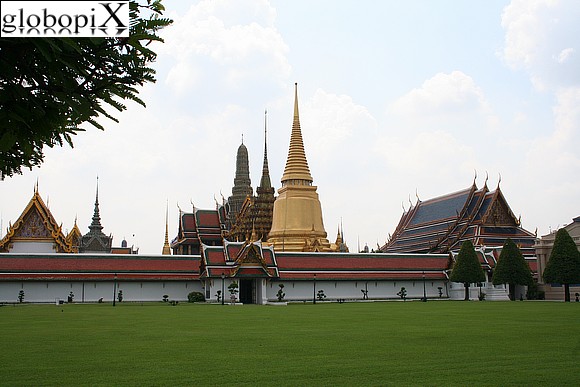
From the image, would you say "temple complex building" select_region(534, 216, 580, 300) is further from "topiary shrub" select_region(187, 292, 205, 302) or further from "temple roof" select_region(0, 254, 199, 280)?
"temple roof" select_region(0, 254, 199, 280)

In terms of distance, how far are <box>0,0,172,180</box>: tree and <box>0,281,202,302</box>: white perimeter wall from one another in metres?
41.0

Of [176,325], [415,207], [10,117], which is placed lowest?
[176,325]

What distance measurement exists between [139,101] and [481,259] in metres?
48.5

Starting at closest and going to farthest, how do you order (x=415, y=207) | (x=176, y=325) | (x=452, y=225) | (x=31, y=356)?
1. (x=31, y=356)
2. (x=176, y=325)
3. (x=452, y=225)
4. (x=415, y=207)

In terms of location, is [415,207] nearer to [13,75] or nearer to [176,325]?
[176,325]

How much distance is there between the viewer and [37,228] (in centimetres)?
5181

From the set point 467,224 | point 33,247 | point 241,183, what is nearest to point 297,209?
point 467,224

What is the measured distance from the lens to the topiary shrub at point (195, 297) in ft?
146

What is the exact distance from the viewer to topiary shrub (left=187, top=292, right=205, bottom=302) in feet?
146

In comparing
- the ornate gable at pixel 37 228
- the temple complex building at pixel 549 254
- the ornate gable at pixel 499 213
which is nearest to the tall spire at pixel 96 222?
the ornate gable at pixel 37 228

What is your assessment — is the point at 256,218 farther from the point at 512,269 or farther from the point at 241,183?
the point at 512,269

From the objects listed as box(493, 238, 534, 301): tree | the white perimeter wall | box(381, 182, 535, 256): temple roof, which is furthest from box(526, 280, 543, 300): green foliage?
the white perimeter wall

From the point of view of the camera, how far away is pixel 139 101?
5.46m

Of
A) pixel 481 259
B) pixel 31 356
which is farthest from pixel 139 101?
pixel 481 259
